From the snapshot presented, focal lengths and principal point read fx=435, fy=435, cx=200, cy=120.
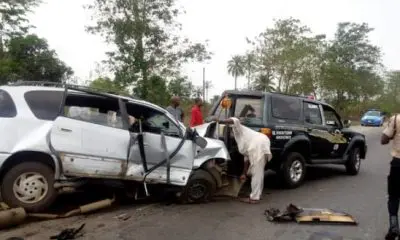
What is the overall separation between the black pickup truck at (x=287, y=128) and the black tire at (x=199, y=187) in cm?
77

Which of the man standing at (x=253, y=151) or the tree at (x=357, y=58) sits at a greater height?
the tree at (x=357, y=58)

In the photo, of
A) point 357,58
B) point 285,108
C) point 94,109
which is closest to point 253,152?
point 285,108

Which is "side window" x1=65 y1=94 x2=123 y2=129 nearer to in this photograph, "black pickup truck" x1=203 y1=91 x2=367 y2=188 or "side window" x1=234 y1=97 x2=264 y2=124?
"black pickup truck" x1=203 y1=91 x2=367 y2=188

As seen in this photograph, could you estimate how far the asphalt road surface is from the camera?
5414mm

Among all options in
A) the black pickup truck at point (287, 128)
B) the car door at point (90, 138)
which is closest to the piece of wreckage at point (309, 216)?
the black pickup truck at point (287, 128)

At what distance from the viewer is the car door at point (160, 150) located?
6.49m

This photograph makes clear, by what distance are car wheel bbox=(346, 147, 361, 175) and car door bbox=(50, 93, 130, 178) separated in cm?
601

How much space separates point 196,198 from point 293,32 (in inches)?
1114

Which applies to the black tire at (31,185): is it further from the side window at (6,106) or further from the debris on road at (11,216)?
the side window at (6,106)

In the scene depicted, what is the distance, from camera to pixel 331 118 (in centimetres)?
971

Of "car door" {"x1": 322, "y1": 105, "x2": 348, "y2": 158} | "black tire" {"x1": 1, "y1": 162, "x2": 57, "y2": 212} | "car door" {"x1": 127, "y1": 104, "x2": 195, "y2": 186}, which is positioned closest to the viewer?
"black tire" {"x1": 1, "y1": 162, "x2": 57, "y2": 212}

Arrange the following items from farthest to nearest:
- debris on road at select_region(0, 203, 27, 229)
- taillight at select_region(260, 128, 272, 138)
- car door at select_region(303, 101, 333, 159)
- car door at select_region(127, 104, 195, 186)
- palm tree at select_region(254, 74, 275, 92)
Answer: palm tree at select_region(254, 74, 275, 92)
car door at select_region(303, 101, 333, 159)
taillight at select_region(260, 128, 272, 138)
car door at select_region(127, 104, 195, 186)
debris on road at select_region(0, 203, 27, 229)

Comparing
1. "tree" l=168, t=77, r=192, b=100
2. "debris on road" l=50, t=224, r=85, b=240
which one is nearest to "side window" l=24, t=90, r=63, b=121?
"debris on road" l=50, t=224, r=85, b=240

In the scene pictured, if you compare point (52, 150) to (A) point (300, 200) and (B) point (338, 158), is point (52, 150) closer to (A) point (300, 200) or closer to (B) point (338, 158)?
(A) point (300, 200)
